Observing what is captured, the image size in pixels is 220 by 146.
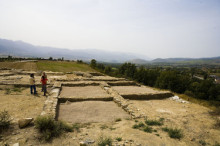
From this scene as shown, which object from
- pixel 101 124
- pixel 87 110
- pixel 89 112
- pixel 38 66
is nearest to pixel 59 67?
pixel 38 66

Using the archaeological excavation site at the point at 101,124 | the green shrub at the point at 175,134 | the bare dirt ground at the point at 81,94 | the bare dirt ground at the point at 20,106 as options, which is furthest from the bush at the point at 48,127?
the bare dirt ground at the point at 81,94

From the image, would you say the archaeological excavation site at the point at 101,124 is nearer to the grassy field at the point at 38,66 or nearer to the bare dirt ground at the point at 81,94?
the bare dirt ground at the point at 81,94

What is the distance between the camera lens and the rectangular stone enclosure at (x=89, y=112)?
694cm

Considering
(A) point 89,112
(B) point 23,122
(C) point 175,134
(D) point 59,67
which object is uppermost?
(B) point 23,122

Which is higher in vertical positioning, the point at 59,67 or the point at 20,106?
the point at 59,67

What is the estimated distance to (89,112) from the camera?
25.5 feet

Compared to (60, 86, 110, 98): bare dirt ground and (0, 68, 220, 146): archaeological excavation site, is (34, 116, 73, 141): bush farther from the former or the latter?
(60, 86, 110, 98): bare dirt ground

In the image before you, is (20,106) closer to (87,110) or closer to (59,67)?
(87,110)

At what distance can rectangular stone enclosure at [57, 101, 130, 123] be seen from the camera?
694 centimetres

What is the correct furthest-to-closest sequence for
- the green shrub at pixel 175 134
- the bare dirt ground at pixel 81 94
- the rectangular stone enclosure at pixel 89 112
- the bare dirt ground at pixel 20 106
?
the bare dirt ground at pixel 81 94
the rectangular stone enclosure at pixel 89 112
the bare dirt ground at pixel 20 106
the green shrub at pixel 175 134

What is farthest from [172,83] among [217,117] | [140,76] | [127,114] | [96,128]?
[96,128]

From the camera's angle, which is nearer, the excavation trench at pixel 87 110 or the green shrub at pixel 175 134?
the green shrub at pixel 175 134

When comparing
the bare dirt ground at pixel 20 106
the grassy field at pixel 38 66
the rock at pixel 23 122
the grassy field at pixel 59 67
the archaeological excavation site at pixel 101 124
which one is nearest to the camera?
the archaeological excavation site at pixel 101 124

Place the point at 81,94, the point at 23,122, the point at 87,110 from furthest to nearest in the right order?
the point at 81,94 < the point at 87,110 < the point at 23,122
